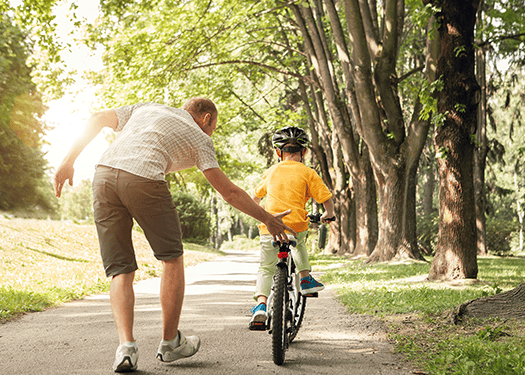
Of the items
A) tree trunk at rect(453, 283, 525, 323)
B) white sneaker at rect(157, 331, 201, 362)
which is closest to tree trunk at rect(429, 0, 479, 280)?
tree trunk at rect(453, 283, 525, 323)

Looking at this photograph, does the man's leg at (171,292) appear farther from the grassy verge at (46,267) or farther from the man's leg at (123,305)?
the grassy verge at (46,267)

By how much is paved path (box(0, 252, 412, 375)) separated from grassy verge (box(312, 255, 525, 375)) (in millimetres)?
223

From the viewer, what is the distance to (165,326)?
3.64 metres

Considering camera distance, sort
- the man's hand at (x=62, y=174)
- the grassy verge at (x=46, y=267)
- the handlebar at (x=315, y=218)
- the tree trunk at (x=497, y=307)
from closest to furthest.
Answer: the man's hand at (x=62, y=174), the handlebar at (x=315, y=218), the tree trunk at (x=497, y=307), the grassy verge at (x=46, y=267)

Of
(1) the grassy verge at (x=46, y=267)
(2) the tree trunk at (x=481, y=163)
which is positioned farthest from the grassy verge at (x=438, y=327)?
(2) the tree trunk at (x=481, y=163)

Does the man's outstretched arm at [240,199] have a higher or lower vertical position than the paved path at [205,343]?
higher

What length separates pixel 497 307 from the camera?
509 centimetres

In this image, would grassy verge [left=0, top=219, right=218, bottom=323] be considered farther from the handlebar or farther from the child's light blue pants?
the handlebar

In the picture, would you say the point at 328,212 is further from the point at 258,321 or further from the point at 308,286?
the point at 258,321

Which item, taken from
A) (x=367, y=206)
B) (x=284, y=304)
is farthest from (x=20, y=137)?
(x=284, y=304)

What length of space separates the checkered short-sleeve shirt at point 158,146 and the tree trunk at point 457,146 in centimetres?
614

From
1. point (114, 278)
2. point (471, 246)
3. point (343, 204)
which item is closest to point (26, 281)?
point (114, 278)

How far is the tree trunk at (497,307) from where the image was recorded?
16.3ft

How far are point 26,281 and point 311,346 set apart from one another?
591cm
